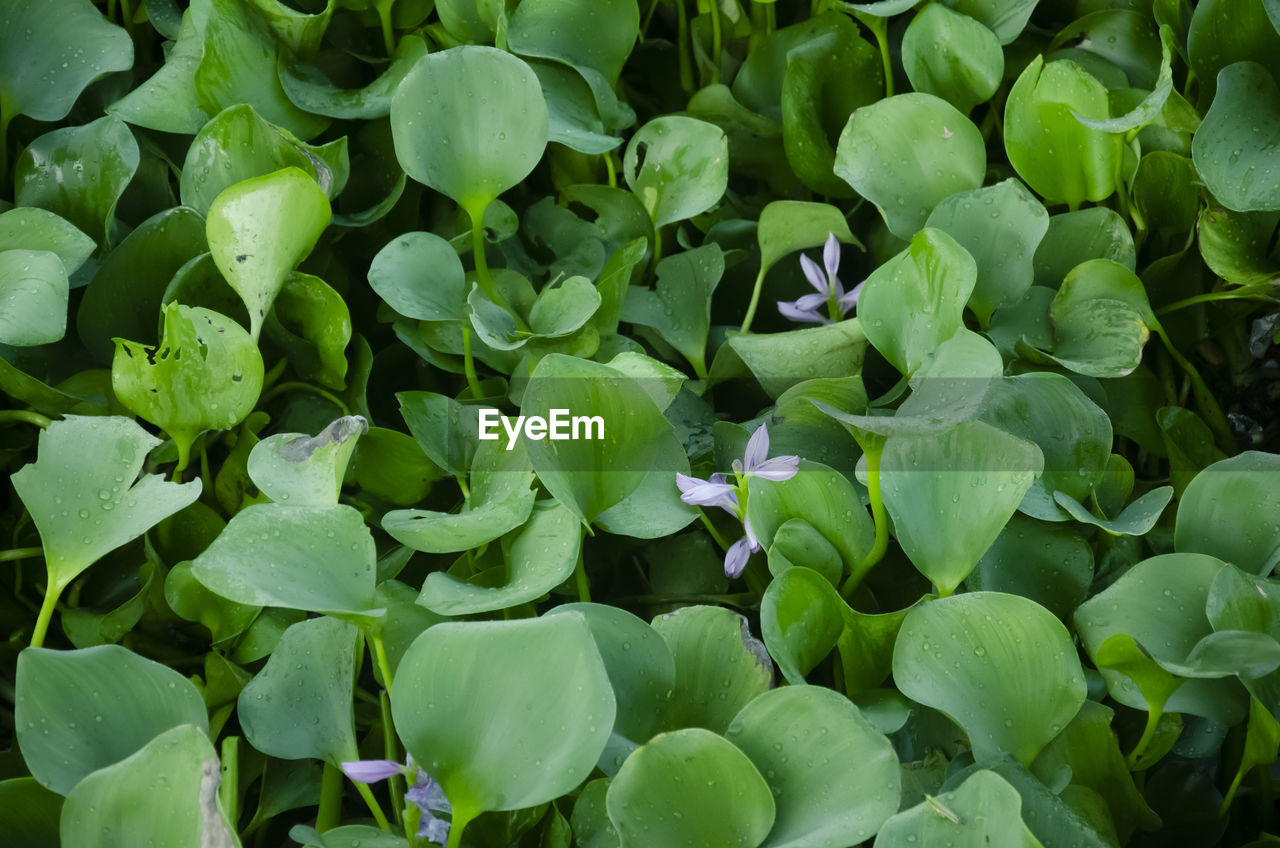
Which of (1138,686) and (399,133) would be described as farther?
(399,133)

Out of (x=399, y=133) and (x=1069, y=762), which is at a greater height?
(x=399, y=133)

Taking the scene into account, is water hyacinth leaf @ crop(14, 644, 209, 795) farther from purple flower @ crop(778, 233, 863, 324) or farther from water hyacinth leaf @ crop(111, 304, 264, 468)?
purple flower @ crop(778, 233, 863, 324)

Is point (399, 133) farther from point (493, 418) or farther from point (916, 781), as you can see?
point (916, 781)

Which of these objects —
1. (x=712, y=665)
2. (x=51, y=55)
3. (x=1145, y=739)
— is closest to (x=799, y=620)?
(x=712, y=665)

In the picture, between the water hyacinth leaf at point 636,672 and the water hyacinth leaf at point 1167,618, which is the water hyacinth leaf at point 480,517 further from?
the water hyacinth leaf at point 1167,618

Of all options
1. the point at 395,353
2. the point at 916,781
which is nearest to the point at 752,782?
the point at 916,781

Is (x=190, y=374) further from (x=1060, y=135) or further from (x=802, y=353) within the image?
(x=1060, y=135)

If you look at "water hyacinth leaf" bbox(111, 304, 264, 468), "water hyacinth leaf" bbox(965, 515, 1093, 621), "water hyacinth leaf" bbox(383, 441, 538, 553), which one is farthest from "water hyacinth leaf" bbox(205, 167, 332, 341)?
"water hyacinth leaf" bbox(965, 515, 1093, 621)
